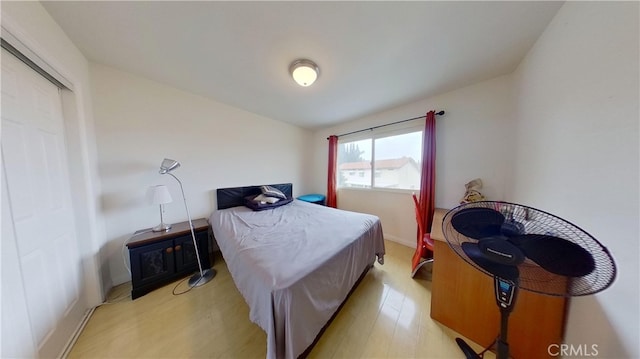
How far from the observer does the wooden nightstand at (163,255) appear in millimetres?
1671

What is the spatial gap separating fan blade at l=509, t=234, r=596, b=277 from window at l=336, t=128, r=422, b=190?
2.02 metres

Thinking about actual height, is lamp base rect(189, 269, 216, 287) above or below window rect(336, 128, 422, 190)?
below

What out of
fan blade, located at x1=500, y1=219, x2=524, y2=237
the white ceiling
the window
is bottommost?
fan blade, located at x1=500, y1=219, x2=524, y2=237

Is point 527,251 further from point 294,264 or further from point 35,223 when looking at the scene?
point 35,223

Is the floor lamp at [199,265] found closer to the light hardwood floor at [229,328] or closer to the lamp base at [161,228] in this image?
the light hardwood floor at [229,328]

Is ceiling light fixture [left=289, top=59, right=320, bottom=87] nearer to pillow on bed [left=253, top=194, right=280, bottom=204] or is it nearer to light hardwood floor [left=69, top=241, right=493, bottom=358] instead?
pillow on bed [left=253, top=194, right=280, bottom=204]

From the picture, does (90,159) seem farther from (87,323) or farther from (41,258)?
(87,323)

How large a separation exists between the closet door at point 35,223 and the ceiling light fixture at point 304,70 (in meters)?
1.75

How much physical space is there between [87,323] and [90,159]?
1.41 meters

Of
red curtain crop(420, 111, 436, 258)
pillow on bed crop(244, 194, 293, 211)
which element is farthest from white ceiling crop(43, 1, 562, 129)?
pillow on bed crop(244, 194, 293, 211)

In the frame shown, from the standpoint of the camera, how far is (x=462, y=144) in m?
2.28

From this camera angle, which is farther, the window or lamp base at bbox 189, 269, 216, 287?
the window

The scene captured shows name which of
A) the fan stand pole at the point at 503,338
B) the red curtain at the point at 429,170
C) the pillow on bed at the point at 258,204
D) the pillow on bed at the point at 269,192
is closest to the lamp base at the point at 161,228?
the pillow on bed at the point at 258,204

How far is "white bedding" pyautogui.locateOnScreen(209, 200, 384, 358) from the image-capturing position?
0.95 m
